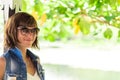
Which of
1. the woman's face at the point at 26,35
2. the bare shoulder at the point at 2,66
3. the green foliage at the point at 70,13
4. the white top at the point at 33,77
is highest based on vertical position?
the green foliage at the point at 70,13

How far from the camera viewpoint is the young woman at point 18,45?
4.67ft

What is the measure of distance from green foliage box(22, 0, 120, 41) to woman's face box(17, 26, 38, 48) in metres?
0.43

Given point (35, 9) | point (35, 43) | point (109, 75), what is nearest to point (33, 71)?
point (35, 43)

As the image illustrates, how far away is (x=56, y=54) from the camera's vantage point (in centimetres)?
271

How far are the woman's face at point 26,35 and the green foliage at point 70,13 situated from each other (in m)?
0.43

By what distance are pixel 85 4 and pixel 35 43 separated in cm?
54

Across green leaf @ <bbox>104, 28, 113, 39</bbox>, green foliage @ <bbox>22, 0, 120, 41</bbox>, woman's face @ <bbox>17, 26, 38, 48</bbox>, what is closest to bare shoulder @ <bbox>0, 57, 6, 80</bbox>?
woman's face @ <bbox>17, 26, 38, 48</bbox>

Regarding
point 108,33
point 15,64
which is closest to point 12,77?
point 15,64

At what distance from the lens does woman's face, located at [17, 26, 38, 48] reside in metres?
1.44

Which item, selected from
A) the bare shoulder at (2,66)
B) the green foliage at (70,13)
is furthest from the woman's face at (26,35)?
the green foliage at (70,13)

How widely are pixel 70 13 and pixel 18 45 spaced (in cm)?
58

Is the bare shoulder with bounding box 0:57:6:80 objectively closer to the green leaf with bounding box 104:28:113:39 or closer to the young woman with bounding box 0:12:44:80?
the young woman with bounding box 0:12:44:80

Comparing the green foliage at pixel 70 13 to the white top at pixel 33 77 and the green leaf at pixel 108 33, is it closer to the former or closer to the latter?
the green leaf at pixel 108 33

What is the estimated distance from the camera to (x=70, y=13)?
77.7 inches
